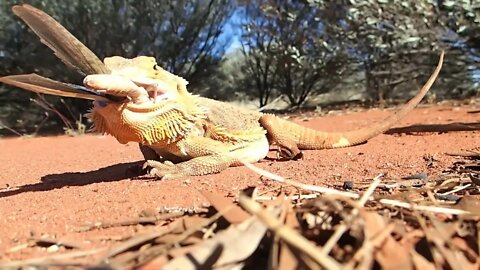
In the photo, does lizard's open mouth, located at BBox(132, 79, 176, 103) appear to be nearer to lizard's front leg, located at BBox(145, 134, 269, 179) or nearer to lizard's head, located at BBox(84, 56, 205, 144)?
lizard's head, located at BBox(84, 56, 205, 144)

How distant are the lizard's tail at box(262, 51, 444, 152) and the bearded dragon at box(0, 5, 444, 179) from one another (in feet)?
0.07

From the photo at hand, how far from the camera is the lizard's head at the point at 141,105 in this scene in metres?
3.54

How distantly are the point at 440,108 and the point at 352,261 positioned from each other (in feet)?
33.4

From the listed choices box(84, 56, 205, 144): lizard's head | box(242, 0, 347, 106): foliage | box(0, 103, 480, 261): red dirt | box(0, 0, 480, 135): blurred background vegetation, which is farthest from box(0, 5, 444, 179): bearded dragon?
box(242, 0, 347, 106): foliage

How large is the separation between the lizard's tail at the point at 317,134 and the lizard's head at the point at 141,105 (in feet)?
4.16

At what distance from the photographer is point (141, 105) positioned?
12.2 ft

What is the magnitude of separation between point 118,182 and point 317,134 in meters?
2.51

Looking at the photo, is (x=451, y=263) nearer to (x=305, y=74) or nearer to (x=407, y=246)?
(x=407, y=246)

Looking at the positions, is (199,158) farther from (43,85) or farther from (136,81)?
(43,85)

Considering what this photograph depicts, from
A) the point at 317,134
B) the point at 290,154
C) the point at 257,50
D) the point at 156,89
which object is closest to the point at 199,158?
the point at 156,89

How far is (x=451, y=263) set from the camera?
5.63ft

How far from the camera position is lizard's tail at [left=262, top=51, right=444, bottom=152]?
528 centimetres

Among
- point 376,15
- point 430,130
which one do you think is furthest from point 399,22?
point 430,130

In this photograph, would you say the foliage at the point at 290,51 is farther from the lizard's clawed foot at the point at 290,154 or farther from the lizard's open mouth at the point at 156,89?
the lizard's open mouth at the point at 156,89
